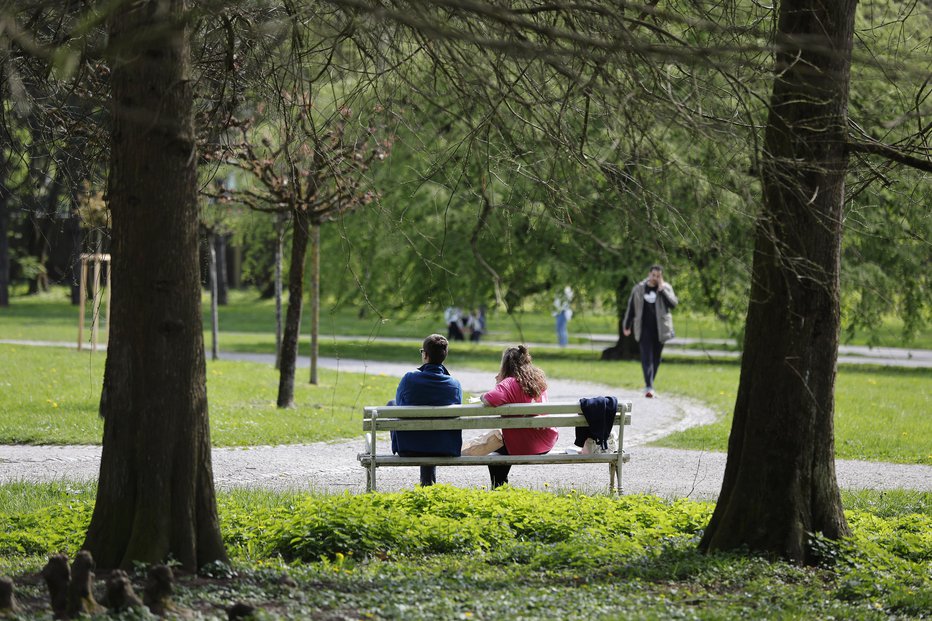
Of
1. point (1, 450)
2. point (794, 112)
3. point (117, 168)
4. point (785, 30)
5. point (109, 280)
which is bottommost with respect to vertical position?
point (1, 450)

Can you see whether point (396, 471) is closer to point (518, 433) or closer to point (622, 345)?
point (518, 433)

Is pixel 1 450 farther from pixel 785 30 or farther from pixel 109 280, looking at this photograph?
pixel 785 30

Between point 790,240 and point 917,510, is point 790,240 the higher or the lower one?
the higher one

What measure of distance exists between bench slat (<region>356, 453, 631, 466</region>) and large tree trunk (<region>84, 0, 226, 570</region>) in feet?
8.79

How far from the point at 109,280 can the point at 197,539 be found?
1395 mm

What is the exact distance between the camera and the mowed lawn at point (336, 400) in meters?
11.9

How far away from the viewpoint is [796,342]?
6.21m

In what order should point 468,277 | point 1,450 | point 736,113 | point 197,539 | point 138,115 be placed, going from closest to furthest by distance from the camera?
point 138,115 → point 197,539 → point 736,113 → point 1,450 → point 468,277

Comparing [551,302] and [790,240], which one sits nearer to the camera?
[790,240]

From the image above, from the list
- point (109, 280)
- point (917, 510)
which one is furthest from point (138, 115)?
point (917, 510)

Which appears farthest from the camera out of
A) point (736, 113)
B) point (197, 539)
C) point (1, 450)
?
point (1, 450)

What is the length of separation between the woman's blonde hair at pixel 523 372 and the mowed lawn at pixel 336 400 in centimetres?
124

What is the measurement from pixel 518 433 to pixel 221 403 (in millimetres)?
6934

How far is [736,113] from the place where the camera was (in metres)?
6.87
